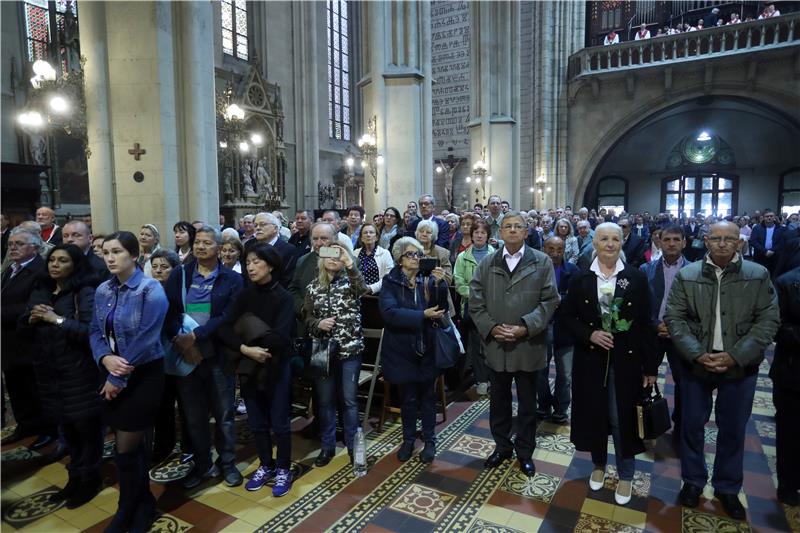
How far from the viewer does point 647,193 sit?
87.9ft

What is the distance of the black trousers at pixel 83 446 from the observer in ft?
11.8

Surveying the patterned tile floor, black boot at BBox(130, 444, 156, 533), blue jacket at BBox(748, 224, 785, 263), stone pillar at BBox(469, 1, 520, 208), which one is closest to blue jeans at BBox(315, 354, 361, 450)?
the patterned tile floor

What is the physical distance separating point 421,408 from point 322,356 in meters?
0.95

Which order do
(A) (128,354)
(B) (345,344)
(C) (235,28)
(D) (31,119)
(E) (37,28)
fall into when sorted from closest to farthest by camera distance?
(A) (128,354), (B) (345,344), (D) (31,119), (E) (37,28), (C) (235,28)

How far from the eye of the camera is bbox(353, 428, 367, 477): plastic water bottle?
3855 mm

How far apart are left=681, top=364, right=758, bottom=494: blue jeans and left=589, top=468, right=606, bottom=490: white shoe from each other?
0.52 m

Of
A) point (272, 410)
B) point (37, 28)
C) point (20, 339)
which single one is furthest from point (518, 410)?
point (37, 28)

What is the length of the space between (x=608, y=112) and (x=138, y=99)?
68.6 ft

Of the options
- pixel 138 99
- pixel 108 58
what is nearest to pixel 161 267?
pixel 138 99

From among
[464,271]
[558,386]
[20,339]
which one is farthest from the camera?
[464,271]

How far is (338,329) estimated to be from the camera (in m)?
3.95

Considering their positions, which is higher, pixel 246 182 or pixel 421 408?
pixel 246 182

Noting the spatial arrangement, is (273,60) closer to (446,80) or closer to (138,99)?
(446,80)

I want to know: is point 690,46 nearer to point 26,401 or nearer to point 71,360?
point 71,360
